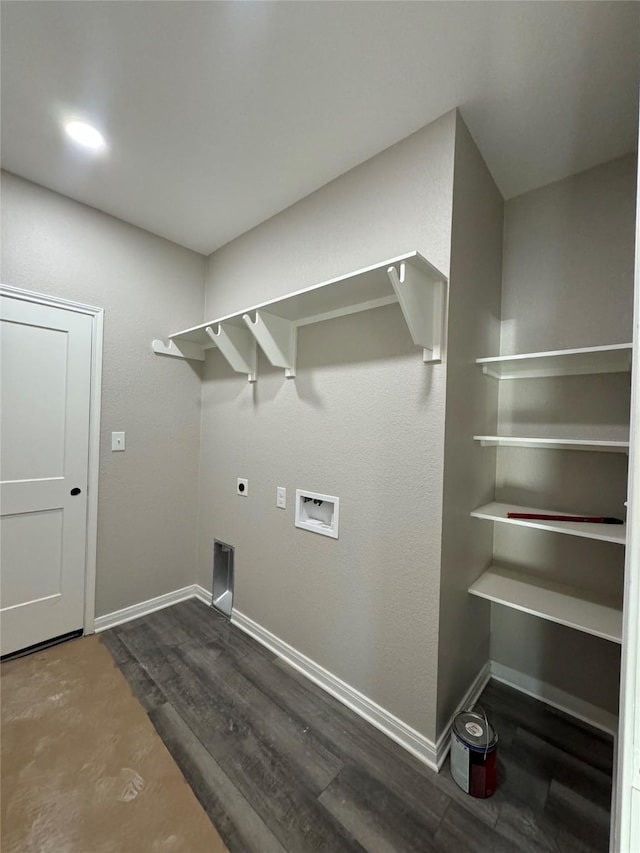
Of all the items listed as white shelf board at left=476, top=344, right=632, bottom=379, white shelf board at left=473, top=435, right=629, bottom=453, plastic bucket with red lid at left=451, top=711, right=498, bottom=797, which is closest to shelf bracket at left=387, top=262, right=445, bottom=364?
white shelf board at left=476, top=344, right=632, bottom=379

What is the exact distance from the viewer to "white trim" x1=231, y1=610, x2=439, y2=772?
1.44m

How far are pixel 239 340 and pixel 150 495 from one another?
131 centimetres

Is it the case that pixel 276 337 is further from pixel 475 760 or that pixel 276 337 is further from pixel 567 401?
pixel 475 760

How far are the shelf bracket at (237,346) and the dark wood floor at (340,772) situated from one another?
1794 mm

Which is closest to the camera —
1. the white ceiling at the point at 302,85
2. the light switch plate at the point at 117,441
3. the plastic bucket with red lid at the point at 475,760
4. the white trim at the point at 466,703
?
the white ceiling at the point at 302,85

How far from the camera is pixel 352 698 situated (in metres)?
1.68

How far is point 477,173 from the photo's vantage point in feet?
5.36

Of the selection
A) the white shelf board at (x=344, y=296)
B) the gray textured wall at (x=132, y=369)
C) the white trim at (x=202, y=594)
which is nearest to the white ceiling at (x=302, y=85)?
the gray textured wall at (x=132, y=369)

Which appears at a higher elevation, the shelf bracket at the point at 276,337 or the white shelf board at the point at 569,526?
the shelf bracket at the point at 276,337

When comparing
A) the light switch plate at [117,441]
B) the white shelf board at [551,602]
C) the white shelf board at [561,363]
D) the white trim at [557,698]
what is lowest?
the white trim at [557,698]

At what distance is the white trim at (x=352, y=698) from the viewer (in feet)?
4.73

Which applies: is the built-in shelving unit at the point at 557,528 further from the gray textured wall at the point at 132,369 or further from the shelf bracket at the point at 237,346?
the gray textured wall at the point at 132,369

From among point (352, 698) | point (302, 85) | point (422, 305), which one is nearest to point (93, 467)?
point (352, 698)

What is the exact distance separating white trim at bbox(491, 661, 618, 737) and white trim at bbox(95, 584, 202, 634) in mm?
2024
